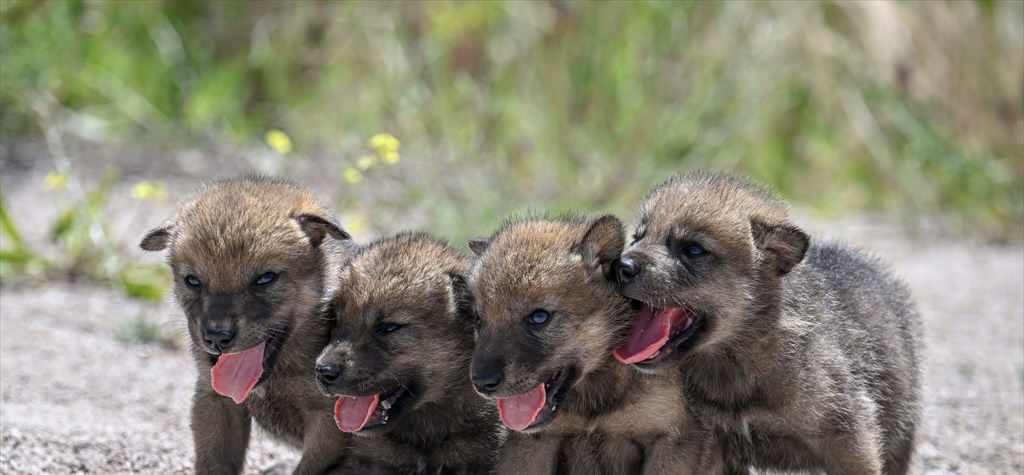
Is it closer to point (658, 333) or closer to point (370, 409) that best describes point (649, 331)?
point (658, 333)

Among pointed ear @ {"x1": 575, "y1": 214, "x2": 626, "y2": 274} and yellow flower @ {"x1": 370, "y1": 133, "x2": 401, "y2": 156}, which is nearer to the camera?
pointed ear @ {"x1": 575, "y1": 214, "x2": 626, "y2": 274}

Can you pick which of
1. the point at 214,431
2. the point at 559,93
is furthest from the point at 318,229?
the point at 559,93

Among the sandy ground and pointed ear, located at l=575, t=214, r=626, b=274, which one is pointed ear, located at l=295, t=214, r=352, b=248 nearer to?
pointed ear, located at l=575, t=214, r=626, b=274

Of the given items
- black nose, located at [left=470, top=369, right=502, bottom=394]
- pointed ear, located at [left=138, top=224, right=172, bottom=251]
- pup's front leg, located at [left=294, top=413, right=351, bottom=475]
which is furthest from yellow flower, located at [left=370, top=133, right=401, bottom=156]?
black nose, located at [left=470, top=369, right=502, bottom=394]

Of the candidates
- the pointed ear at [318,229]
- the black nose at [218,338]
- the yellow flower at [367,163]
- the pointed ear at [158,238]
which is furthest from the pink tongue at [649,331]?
the yellow flower at [367,163]

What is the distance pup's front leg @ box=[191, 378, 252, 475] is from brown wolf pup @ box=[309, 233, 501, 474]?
1.29 ft

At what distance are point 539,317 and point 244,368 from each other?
3.40 ft

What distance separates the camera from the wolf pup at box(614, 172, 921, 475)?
4.61m

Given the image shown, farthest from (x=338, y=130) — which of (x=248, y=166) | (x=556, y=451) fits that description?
(x=556, y=451)

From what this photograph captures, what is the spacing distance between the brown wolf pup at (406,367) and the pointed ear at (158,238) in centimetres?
65

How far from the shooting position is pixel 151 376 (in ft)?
21.8

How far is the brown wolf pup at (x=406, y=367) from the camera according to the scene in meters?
4.68

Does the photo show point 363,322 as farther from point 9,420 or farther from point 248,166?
point 248,166

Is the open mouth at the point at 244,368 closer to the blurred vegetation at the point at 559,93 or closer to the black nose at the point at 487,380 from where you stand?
the black nose at the point at 487,380
